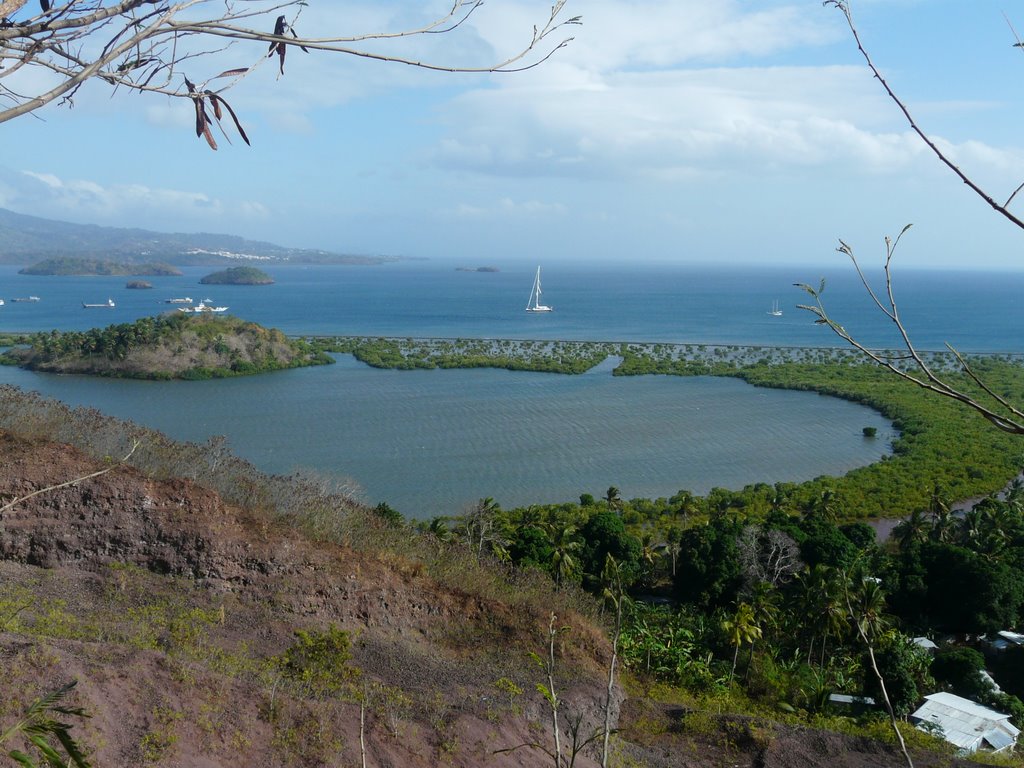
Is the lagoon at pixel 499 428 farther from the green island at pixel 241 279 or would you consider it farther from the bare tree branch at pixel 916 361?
the green island at pixel 241 279

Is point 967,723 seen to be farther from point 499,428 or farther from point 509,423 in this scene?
point 509,423

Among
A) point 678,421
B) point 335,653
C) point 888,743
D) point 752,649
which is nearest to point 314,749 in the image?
point 335,653

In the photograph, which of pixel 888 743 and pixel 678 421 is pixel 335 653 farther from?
pixel 678 421

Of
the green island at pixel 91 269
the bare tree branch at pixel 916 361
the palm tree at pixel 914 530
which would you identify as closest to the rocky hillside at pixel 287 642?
the bare tree branch at pixel 916 361

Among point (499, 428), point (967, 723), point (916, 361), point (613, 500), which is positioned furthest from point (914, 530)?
point (916, 361)

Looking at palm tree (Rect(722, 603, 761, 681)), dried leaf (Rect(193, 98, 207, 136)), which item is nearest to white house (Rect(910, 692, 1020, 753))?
palm tree (Rect(722, 603, 761, 681))

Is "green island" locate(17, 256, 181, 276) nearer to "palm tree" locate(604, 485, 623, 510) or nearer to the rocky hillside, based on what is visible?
"palm tree" locate(604, 485, 623, 510)
